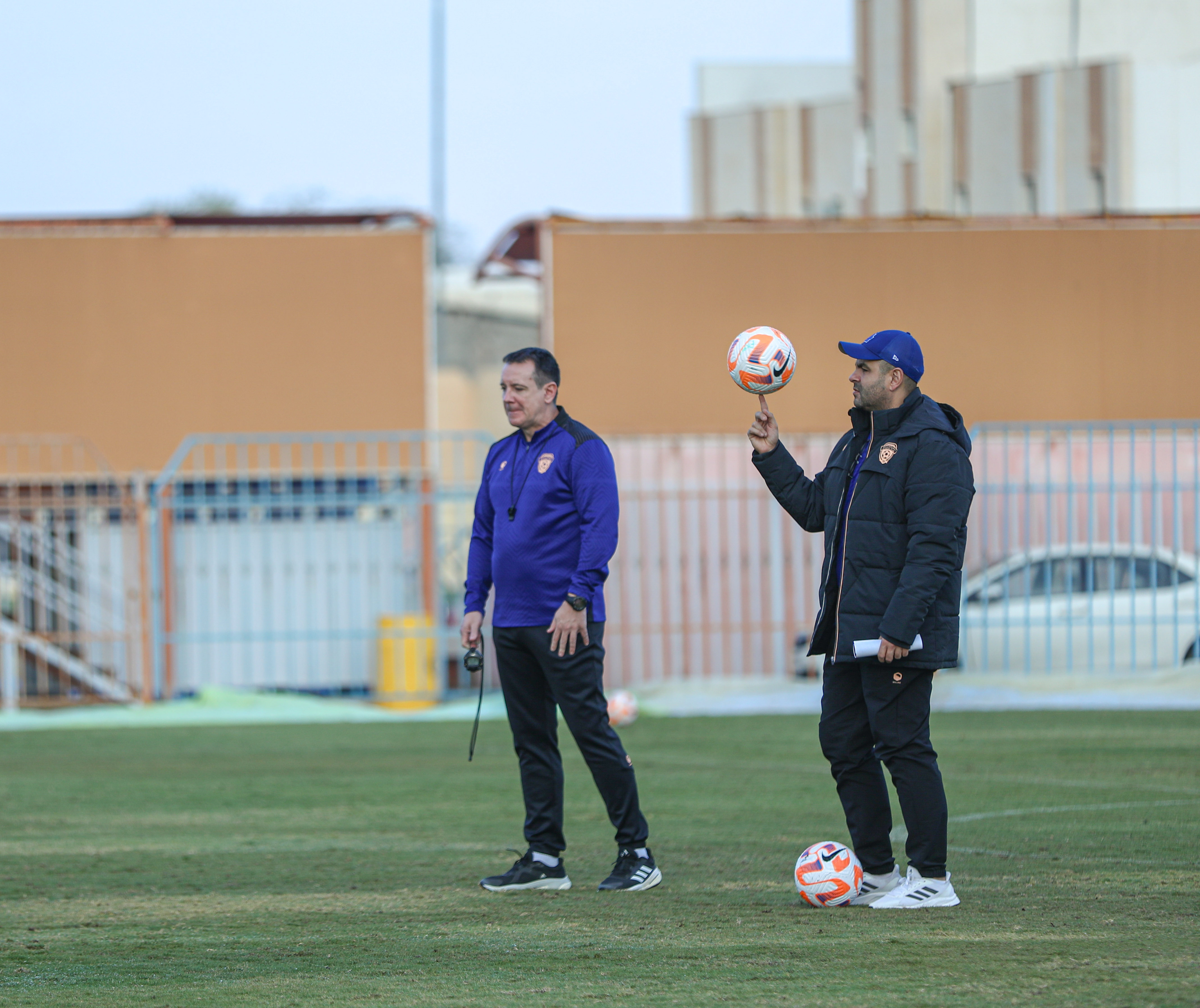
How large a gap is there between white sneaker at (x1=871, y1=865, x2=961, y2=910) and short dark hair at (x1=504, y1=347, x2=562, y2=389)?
2.17 m

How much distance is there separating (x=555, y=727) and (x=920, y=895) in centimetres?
155

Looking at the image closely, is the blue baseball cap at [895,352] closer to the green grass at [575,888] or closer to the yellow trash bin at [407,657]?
the green grass at [575,888]

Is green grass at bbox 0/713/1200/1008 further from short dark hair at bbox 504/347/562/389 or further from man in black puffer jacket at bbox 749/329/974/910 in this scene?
short dark hair at bbox 504/347/562/389

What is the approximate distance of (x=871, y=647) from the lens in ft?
16.3

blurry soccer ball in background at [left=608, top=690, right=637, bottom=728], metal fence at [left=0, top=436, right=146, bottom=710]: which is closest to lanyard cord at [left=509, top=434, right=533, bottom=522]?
blurry soccer ball in background at [left=608, top=690, right=637, bottom=728]

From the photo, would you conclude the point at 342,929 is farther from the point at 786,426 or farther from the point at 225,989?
the point at 786,426

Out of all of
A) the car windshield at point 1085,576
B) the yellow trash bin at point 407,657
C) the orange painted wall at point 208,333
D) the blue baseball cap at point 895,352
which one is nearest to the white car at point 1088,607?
the car windshield at point 1085,576

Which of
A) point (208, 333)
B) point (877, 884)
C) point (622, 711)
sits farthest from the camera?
point (208, 333)

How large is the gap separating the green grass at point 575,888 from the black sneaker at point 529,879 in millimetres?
121

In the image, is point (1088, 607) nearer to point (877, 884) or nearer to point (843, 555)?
point (877, 884)

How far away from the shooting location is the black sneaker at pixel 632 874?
5559mm

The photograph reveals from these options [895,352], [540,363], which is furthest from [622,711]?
[895,352]

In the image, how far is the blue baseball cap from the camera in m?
5.08

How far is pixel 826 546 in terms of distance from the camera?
17.6ft
